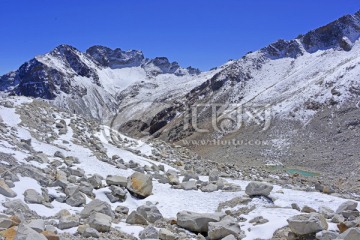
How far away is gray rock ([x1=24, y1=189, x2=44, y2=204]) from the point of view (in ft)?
48.4

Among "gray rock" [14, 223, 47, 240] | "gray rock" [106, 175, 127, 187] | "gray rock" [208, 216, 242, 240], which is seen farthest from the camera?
"gray rock" [106, 175, 127, 187]

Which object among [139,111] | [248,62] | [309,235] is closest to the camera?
[309,235]

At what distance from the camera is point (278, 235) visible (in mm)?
13070

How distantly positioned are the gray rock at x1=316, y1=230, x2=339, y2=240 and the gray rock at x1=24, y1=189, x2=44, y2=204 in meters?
→ 10.4

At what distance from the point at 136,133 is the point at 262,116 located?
5684cm

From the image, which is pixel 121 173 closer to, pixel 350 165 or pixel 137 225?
pixel 137 225

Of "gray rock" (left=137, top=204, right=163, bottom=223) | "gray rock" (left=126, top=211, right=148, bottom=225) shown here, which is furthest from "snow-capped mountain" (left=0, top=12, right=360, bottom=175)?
"gray rock" (left=126, top=211, right=148, bottom=225)

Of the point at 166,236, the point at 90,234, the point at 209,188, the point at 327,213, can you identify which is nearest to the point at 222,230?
the point at 166,236

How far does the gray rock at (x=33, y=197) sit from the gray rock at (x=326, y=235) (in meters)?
10.4

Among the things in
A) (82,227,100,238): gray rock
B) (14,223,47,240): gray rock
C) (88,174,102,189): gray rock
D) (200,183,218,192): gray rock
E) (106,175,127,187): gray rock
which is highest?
(88,174,102,189): gray rock

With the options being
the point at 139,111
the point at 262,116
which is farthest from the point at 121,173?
the point at 139,111

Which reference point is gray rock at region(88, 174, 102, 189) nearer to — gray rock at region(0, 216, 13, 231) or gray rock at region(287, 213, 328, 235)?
gray rock at region(0, 216, 13, 231)

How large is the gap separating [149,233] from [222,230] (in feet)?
8.46

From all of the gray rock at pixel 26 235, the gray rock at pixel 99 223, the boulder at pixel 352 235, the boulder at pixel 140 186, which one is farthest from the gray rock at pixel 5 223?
the boulder at pixel 352 235
